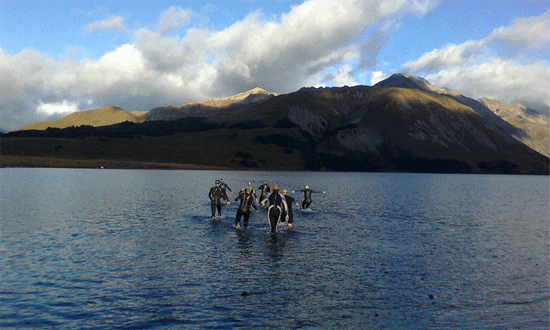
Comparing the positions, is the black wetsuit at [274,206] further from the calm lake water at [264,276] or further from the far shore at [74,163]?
the far shore at [74,163]

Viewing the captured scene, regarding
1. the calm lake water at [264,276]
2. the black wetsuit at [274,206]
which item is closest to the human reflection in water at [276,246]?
the calm lake water at [264,276]

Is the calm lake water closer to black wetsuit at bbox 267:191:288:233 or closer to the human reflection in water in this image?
the human reflection in water

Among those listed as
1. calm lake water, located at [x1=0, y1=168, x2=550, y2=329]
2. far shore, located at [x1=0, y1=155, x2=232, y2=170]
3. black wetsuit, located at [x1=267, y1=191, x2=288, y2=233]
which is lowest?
calm lake water, located at [x1=0, y1=168, x2=550, y2=329]

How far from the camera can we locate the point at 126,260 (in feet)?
60.1

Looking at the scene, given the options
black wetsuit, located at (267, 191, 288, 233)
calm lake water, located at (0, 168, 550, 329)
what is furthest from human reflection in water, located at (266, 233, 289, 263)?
black wetsuit, located at (267, 191, 288, 233)

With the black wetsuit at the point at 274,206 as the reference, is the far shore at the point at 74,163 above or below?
above

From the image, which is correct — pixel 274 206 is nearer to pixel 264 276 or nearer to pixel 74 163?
pixel 264 276

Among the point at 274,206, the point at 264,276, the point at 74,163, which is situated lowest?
the point at 264,276

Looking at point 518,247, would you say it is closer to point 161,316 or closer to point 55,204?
point 161,316

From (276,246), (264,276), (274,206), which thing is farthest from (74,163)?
(264,276)

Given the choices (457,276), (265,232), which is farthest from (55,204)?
(457,276)

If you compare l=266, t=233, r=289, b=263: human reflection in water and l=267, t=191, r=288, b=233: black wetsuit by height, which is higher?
l=267, t=191, r=288, b=233: black wetsuit

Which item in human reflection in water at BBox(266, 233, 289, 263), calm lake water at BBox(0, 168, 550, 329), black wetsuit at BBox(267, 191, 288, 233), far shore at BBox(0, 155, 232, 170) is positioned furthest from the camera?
far shore at BBox(0, 155, 232, 170)

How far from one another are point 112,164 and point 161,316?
192 m
